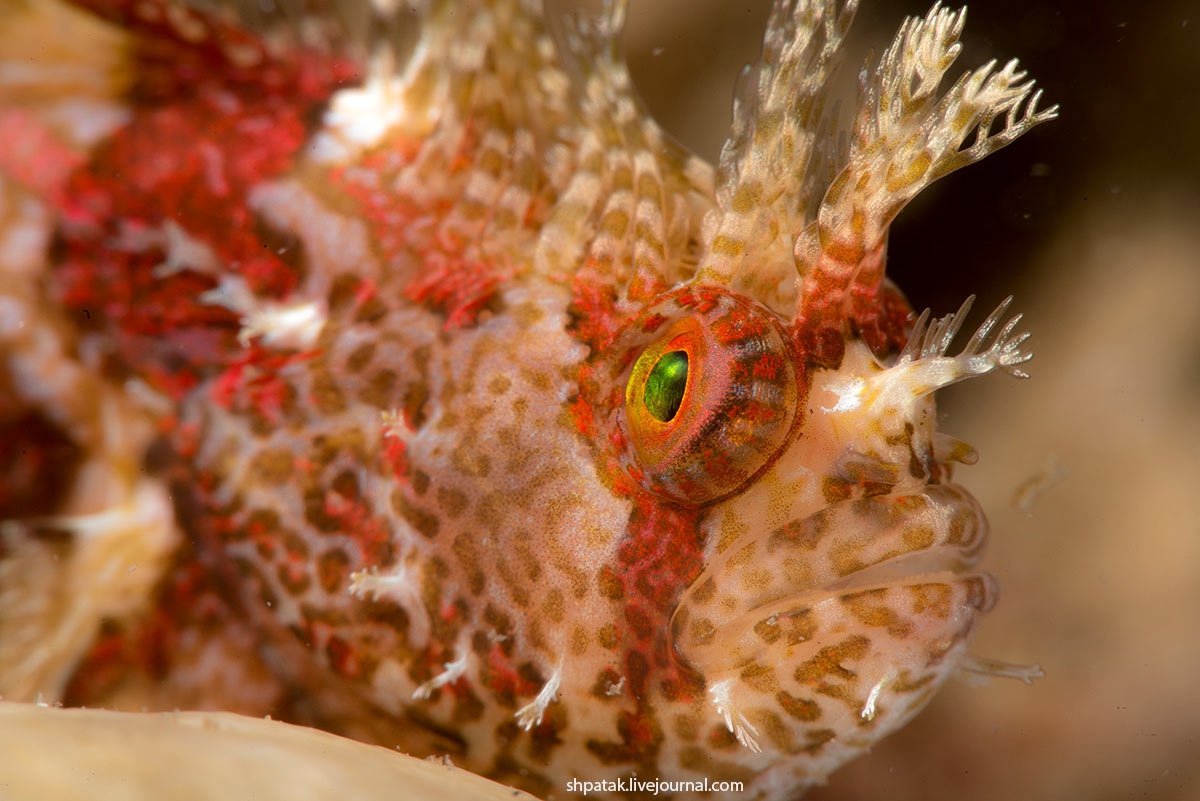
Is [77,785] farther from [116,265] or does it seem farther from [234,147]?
[234,147]

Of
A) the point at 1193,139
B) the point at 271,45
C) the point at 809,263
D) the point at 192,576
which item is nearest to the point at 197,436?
the point at 192,576

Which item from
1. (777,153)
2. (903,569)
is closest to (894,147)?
(777,153)

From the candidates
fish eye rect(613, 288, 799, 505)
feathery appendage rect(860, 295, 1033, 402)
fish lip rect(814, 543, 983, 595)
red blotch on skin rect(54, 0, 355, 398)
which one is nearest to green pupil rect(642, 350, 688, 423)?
fish eye rect(613, 288, 799, 505)

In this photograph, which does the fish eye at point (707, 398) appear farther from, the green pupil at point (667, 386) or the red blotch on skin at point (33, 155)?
the red blotch on skin at point (33, 155)

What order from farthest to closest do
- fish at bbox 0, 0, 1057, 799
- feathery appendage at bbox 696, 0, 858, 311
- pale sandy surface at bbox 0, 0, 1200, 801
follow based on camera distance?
pale sandy surface at bbox 0, 0, 1200, 801, feathery appendage at bbox 696, 0, 858, 311, fish at bbox 0, 0, 1057, 799

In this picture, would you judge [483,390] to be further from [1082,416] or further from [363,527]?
[1082,416]

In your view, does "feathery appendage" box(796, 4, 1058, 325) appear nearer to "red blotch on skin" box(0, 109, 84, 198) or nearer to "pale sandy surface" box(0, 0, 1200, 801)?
"pale sandy surface" box(0, 0, 1200, 801)
